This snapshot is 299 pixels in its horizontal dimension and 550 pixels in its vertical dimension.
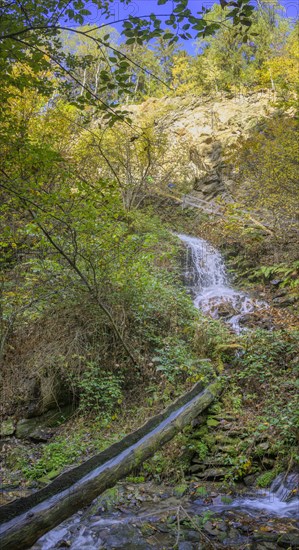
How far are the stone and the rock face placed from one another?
47.1 ft

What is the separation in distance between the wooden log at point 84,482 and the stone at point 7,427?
2.82 m

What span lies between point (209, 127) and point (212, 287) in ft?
47.0

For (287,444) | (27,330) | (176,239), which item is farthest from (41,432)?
(176,239)

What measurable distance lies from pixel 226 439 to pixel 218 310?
5.28 meters

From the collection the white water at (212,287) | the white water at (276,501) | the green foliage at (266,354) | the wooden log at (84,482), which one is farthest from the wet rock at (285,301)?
the white water at (276,501)

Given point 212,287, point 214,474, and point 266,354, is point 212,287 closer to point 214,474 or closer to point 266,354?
point 266,354

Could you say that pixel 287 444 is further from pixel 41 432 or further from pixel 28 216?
pixel 28 216

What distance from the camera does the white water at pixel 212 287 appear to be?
33.8ft

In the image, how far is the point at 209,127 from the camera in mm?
22969

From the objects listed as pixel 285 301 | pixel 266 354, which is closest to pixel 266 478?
pixel 266 354

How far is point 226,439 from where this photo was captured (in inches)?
212

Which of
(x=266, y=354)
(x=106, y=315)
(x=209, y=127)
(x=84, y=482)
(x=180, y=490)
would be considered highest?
(x=209, y=127)

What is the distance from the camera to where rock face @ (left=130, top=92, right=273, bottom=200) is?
19891 millimetres

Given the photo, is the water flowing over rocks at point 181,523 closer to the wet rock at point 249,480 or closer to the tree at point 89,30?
the wet rock at point 249,480
